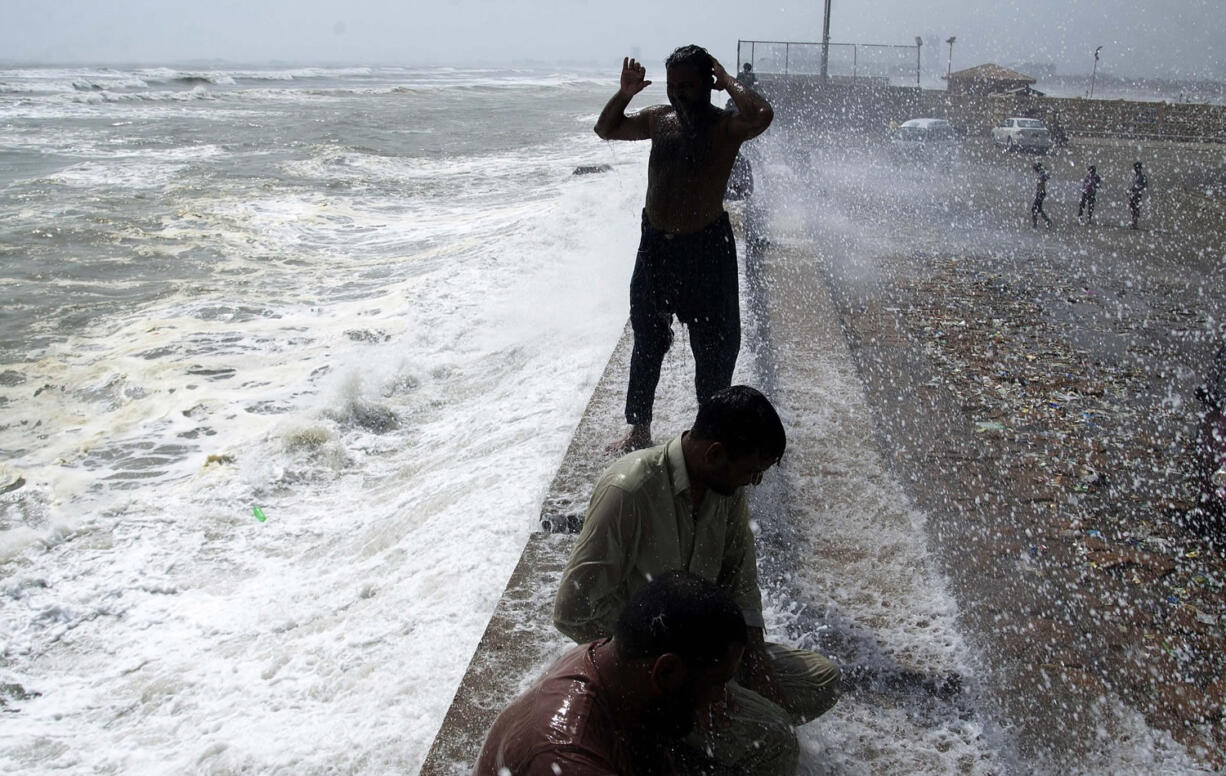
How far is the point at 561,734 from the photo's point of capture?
153 centimetres

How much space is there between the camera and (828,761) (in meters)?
2.28

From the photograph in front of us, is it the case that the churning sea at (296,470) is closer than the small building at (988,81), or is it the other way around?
the churning sea at (296,470)

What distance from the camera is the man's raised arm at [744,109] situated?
3234mm

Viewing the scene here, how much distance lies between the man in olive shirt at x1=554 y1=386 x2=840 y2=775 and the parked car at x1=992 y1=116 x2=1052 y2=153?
28.4m

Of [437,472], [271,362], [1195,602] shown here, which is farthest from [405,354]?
[1195,602]

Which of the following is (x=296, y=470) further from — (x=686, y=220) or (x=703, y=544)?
(x=703, y=544)

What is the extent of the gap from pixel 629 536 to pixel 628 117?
204cm

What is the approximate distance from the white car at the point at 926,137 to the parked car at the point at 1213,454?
2423 cm

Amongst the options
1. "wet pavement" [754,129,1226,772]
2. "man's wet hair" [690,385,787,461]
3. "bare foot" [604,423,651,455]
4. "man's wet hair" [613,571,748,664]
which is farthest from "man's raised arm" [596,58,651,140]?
"man's wet hair" [613,571,748,664]

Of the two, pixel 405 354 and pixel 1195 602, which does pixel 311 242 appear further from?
pixel 1195 602

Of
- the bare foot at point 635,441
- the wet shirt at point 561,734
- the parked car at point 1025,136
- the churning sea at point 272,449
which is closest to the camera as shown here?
the wet shirt at point 561,734

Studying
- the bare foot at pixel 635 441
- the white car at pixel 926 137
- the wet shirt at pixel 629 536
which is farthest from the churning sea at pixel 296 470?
the white car at pixel 926 137

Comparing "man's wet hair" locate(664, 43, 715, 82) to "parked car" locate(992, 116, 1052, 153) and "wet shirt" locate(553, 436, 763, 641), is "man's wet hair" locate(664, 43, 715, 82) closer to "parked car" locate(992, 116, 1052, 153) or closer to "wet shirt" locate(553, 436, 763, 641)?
"wet shirt" locate(553, 436, 763, 641)

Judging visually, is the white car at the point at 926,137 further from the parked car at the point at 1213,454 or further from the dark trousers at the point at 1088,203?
the parked car at the point at 1213,454
